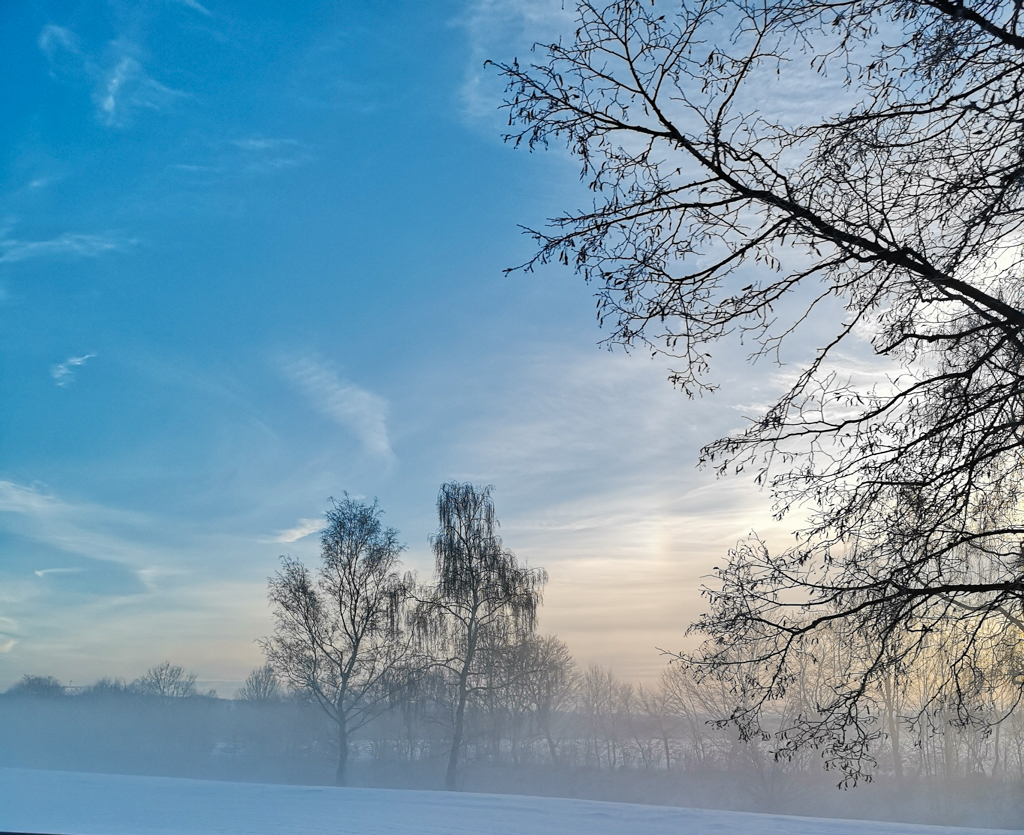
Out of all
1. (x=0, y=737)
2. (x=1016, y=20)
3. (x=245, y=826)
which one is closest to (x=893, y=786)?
(x=245, y=826)

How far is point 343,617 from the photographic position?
24.0 metres

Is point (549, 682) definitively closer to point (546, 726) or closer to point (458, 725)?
point (458, 725)

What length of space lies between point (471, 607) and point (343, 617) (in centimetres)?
436

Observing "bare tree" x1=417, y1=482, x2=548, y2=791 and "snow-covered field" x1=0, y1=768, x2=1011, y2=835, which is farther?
"bare tree" x1=417, y1=482, x2=548, y2=791

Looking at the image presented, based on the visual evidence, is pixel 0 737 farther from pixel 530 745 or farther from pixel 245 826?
pixel 245 826

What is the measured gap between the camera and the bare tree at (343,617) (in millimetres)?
23797

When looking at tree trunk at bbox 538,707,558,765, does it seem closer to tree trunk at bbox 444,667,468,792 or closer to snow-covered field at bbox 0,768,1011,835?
tree trunk at bbox 444,667,468,792

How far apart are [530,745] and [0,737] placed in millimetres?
23732

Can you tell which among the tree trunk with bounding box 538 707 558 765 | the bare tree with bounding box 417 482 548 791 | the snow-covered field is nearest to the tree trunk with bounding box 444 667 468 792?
the bare tree with bounding box 417 482 548 791

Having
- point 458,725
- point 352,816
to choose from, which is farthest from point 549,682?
point 352,816

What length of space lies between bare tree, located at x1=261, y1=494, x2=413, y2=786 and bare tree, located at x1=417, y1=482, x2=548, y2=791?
122 cm

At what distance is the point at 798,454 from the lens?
4.11 m

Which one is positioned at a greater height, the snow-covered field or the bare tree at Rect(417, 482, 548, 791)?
the bare tree at Rect(417, 482, 548, 791)

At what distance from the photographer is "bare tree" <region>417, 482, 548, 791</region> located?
74.6 ft
